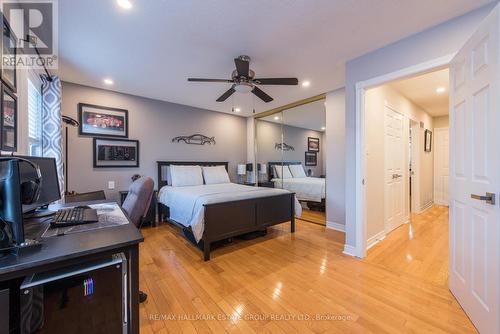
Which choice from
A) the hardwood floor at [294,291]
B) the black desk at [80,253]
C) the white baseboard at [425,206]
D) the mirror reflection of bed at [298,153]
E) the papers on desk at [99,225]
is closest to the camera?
the black desk at [80,253]

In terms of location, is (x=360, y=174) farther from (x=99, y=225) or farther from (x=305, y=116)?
(x=99, y=225)

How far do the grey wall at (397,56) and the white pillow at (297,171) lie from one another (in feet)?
6.59

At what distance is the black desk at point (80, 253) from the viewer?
76cm

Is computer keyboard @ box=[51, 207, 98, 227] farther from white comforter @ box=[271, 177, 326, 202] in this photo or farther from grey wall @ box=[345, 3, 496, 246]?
white comforter @ box=[271, 177, 326, 202]

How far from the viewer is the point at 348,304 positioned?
1714 millimetres

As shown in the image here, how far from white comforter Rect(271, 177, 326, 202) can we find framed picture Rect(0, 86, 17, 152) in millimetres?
4134

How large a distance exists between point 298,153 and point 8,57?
14.2 feet

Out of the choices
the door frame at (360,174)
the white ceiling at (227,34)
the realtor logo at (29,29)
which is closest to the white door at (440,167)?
the white ceiling at (227,34)

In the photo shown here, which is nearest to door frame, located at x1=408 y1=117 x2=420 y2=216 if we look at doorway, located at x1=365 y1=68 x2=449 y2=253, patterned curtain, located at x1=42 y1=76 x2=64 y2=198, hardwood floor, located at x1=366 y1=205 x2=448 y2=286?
doorway, located at x1=365 y1=68 x2=449 y2=253

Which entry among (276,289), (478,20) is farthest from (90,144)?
(478,20)

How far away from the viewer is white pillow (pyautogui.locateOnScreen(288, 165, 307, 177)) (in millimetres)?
4723

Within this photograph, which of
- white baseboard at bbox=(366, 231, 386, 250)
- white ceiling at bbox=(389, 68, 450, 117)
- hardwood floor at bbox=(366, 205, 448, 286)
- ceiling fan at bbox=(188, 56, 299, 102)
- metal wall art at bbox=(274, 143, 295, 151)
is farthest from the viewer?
metal wall art at bbox=(274, 143, 295, 151)

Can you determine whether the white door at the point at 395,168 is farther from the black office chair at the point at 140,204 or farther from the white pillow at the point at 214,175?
the black office chair at the point at 140,204

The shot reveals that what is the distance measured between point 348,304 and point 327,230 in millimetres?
1963
